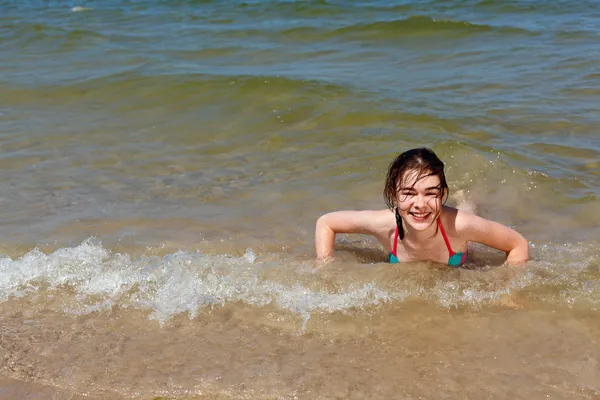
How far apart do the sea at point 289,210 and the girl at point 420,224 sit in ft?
0.41

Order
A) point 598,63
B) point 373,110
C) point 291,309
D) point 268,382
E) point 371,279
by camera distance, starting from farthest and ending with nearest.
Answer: point 598,63 < point 373,110 < point 371,279 < point 291,309 < point 268,382

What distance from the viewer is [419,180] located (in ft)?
12.6

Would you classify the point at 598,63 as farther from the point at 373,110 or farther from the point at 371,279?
the point at 371,279

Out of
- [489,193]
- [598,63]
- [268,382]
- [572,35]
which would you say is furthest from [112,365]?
[572,35]

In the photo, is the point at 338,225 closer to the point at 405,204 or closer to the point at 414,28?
the point at 405,204

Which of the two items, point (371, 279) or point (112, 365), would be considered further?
point (371, 279)

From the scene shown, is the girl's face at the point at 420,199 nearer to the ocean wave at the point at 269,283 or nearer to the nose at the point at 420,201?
the nose at the point at 420,201

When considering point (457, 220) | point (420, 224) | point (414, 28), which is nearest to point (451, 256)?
point (457, 220)

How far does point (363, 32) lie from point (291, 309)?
7.76 metres

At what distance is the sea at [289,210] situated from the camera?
324 centimetres

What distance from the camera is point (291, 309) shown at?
3.71 meters

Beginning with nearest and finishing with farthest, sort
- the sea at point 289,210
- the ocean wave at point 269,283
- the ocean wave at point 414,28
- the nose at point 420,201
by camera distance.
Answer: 1. the sea at point 289,210
2. the ocean wave at point 269,283
3. the nose at point 420,201
4. the ocean wave at point 414,28

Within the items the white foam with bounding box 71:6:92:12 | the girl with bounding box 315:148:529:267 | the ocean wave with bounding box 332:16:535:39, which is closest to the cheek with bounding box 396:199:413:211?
the girl with bounding box 315:148:529:267

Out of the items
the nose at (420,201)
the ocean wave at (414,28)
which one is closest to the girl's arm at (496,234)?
the nose at (420,201)
